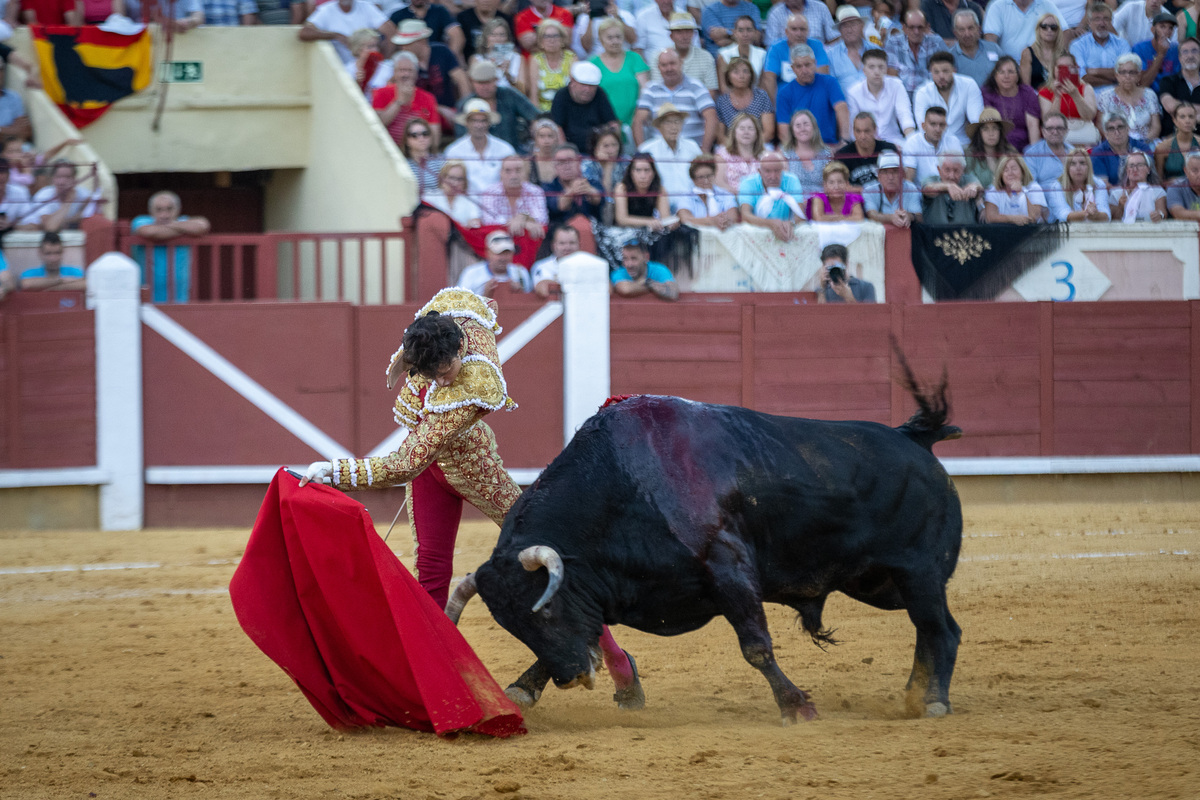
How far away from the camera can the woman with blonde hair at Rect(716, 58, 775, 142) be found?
343 inches

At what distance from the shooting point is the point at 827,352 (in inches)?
319

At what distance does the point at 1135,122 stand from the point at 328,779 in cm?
821

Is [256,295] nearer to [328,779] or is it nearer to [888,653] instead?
[888,653]

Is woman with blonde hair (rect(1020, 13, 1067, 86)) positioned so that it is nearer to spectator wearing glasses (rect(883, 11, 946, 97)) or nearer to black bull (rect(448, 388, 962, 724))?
spectator wearing glasses (rect(883, 11, 946, 97))

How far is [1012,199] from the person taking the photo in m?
8.48

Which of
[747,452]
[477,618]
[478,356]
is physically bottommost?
[477,618]

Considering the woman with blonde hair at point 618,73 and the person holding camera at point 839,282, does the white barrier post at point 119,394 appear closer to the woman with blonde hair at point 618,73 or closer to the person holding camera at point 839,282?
the woman with blonde hair at point 618,73

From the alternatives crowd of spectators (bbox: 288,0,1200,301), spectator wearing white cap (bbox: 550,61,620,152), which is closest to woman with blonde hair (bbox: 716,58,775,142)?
crowd of spectators (bbox: 288,0,1200,301)

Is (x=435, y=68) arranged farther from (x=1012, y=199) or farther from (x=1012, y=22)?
(x=1012, y=22)

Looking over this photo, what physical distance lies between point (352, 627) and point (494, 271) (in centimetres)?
442

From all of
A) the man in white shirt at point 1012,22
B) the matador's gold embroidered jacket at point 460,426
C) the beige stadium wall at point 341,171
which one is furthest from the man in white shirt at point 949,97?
the matador's gold embroidered jacket at point 460,426

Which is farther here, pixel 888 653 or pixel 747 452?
pixel 888 653

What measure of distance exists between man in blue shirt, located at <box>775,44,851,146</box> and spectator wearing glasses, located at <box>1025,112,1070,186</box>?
1.25 m

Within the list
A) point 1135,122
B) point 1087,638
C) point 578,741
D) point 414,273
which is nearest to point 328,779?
point 578,741
